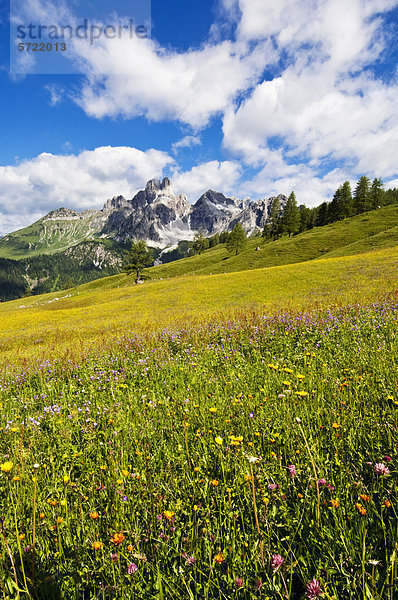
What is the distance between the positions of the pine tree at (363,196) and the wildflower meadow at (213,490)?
352 ft

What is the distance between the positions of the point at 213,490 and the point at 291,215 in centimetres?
9592

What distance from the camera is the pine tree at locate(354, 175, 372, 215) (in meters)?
91.0

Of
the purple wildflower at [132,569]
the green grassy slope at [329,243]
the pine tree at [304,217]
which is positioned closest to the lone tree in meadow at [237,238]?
the green grassy slope at [329,243]

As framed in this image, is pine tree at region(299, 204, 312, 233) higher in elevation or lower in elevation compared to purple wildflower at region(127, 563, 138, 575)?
higher

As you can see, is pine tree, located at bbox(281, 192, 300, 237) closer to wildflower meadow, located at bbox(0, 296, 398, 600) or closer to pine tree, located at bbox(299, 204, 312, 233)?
pine tree, located at bbox(299, 204, 312, 233)

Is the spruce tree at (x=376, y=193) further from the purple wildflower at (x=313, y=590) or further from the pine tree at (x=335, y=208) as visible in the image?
the purple wildflower at (x=313, y=590)

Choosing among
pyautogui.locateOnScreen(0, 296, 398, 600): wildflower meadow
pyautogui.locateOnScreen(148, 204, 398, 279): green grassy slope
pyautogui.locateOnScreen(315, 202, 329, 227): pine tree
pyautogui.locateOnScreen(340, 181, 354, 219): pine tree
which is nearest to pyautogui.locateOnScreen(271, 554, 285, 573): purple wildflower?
pyautogui.locateOnScreen(0, 296, 398, 600): wildflower meadow

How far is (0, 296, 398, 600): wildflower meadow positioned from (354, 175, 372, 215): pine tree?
4220 inches

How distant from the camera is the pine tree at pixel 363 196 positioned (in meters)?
91.0

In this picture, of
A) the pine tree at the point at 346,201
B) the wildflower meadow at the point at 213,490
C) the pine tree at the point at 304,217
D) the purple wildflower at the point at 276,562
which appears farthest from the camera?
the pine tree at the point at 304,217

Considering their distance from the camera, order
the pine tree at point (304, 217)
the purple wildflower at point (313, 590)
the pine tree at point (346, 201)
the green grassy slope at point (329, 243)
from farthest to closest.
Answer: the pine tree at point (304, 217) < the pine tree at point (346, 201) < the green grassy slope at point (329, 243) < the purple wildflower at point (313, 590)

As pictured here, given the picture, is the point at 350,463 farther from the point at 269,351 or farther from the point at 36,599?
the point at 269,351

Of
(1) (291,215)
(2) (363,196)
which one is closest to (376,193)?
(2) (363,196)

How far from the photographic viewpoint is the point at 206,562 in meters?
2.02
